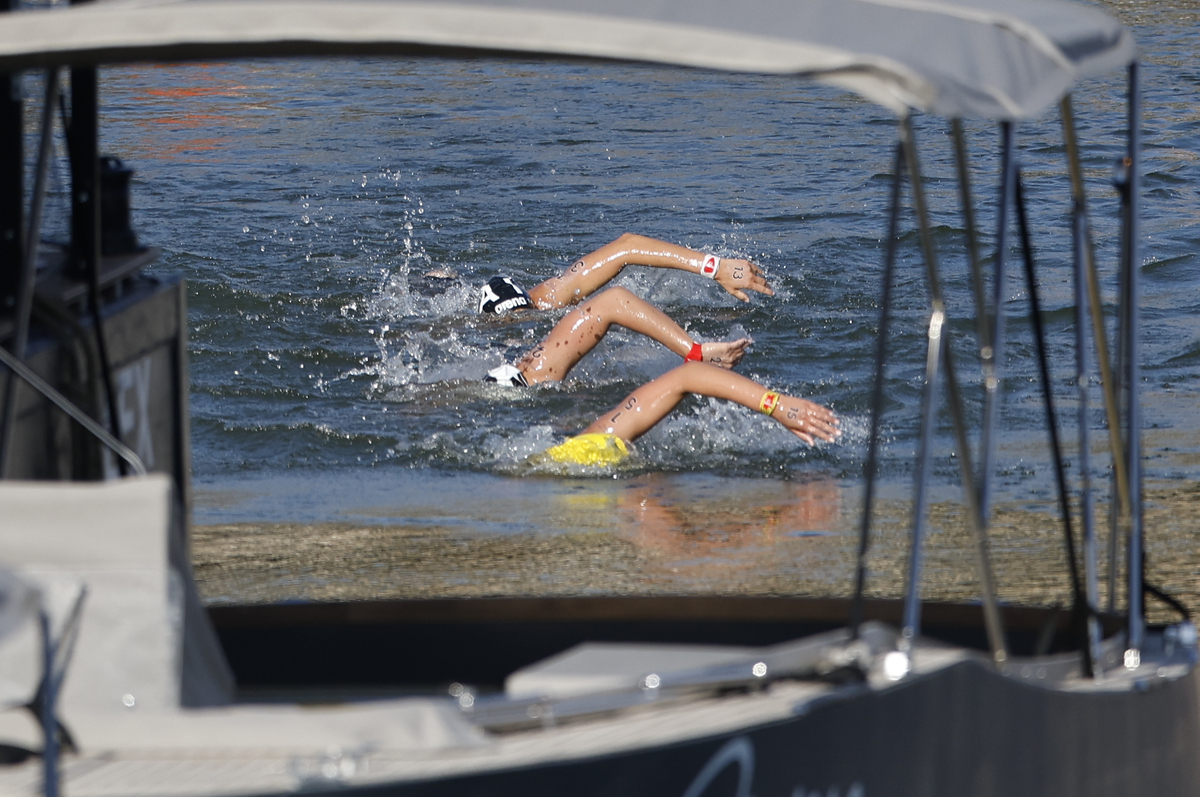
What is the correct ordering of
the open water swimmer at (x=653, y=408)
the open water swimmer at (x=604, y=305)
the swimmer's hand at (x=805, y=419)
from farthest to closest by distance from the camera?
the open water swimmer at (x=604, y=305)
the open water swimmer at (x=653, y=408)
the swimmer's hand at (x=805, y=419)

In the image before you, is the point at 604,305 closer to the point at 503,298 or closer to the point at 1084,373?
the point at 503,298

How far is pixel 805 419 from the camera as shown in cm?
780

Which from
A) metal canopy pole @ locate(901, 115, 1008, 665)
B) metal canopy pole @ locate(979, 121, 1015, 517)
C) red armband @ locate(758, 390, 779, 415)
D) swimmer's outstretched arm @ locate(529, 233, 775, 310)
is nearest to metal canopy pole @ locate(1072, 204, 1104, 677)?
metal canopy pole @ locate(979, 121, 1015, 517)

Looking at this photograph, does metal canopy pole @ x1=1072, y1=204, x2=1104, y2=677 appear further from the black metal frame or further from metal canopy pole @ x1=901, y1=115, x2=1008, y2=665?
metal canopy pole @ x1=901, y1=115, x2=1008, y2=665

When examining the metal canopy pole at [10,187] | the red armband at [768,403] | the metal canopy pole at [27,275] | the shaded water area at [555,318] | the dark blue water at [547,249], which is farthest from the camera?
the dark blue water at [547,249]

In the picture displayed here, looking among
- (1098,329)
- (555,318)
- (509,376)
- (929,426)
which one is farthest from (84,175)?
(555,318)

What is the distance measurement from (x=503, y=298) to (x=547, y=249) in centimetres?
320

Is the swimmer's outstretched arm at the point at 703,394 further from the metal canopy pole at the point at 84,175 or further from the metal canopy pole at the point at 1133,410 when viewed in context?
the metal canopy pole at the point at 84,175

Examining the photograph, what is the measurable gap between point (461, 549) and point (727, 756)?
4324 mm

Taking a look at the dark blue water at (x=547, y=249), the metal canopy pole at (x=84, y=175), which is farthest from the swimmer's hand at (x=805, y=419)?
the metal canopy pole at (x=84, y=175)

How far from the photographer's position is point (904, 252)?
1496 centimetres

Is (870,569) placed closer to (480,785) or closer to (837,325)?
(480,785)

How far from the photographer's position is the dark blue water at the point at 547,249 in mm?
8750

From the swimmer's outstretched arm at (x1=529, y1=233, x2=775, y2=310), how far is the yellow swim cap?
1.76m
